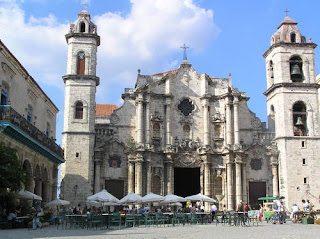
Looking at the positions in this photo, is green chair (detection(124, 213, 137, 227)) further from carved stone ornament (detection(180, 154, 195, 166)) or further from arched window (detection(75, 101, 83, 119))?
arched window (detection(75, 101, 83, 119))

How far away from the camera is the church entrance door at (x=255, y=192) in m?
38.5

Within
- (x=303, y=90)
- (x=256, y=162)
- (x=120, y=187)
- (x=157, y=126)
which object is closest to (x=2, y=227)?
(x=120, y=187)

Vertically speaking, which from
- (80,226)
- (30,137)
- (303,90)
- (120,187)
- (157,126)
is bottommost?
(80,226)

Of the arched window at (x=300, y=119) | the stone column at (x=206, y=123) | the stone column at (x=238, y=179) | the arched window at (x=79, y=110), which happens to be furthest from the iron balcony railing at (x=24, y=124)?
the arched window at (x=300, y=119)

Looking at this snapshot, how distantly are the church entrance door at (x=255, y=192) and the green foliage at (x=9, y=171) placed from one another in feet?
74.2

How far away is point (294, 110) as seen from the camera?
40156 mm

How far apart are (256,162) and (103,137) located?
1290 cm

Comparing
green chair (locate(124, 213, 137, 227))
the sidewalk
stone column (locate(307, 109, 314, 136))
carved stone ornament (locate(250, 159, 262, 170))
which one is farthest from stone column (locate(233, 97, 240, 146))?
the sidewalk

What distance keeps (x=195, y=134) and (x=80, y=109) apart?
990 cm

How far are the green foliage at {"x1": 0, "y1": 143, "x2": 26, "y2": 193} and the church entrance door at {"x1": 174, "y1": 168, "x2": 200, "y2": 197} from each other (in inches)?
826

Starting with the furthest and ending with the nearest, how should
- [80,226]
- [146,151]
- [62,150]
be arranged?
[146,151], [62,150], [80,226]

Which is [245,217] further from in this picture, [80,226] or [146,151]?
[146,151]

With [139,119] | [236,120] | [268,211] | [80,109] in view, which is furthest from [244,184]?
[80,109]

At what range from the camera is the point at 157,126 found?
39.3m
